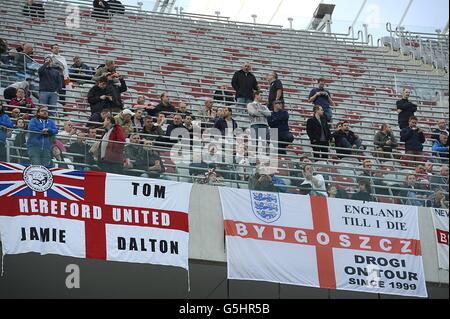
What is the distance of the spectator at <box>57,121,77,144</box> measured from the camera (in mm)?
16328

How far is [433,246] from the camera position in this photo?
1794cm

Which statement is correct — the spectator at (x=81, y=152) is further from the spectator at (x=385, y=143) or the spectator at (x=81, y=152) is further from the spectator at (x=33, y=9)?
the spectator at (x=33, y=9)

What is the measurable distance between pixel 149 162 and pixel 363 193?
3.48 m

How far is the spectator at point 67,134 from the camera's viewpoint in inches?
→ 643

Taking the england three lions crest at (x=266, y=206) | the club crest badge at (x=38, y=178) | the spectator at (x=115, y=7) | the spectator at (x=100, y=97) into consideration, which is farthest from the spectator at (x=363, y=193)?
the spectator at (x=115, y=7)

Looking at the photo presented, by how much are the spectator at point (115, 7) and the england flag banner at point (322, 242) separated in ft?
41.2

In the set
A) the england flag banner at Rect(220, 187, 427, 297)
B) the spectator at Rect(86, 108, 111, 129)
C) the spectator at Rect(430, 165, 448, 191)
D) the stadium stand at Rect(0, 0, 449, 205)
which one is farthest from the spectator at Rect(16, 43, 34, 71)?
the spectator at Rect(430, 165, 448, 191)

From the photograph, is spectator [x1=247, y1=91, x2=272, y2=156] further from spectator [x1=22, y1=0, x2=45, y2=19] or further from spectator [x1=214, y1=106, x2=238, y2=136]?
spectator [x1=22, y1=0, x2=45, y2=19]
